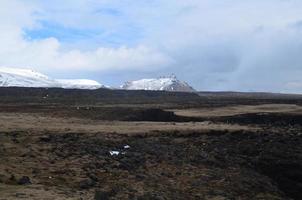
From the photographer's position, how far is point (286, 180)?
23750mm

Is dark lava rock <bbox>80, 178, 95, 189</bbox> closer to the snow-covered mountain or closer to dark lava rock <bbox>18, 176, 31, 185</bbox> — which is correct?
dark lava rock <bbox>18, 176, 31, 185</bbox>

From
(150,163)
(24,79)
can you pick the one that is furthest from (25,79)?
(150,163)

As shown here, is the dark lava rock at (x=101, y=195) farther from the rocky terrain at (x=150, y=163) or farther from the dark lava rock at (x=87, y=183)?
the dark lava rock at (x=87, y=183)

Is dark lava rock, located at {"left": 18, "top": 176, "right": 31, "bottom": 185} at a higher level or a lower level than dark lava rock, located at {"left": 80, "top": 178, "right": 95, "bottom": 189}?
higher

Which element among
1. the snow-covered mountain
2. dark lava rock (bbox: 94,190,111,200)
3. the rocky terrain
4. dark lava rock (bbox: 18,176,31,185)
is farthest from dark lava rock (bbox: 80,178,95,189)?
the snow-covered mountain

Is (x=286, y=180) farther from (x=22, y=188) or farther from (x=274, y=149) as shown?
(x=22, y=188)

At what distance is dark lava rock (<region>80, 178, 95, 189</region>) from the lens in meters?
16.3

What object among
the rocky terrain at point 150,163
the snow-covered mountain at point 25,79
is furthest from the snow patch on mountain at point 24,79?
the rocky terrain at point 150,163

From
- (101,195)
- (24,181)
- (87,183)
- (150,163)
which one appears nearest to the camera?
(101,195)

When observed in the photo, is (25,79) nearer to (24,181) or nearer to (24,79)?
(24,79)

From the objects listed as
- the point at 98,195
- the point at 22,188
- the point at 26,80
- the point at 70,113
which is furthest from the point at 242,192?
the point at 26,80

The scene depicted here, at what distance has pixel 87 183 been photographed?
1666cm

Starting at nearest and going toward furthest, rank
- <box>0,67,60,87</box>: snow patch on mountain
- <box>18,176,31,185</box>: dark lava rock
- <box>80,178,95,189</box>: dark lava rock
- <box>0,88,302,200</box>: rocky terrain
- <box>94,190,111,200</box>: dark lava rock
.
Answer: <box>94,190,111,200</box>: dark lava rock < <box>18,176,31,185</box>: dark lava rock < <box>80,178,95,189</box>: dark lava rock < <box>0,88,302,200</box>: rocky terrain < <box>0,67,60,87</box>: snow patch on mountain

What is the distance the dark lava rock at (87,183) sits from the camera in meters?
16.3
